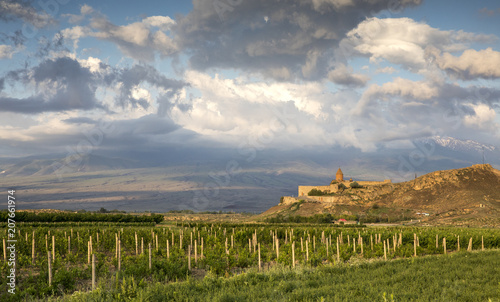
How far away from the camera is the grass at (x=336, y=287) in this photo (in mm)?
12984

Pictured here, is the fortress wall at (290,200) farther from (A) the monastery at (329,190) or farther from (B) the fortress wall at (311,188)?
(B) the fortress wall at (311,188)

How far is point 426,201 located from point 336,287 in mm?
83646

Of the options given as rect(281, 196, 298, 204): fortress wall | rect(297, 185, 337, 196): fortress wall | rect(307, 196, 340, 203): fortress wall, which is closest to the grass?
rect(307, 196, 340, 203): fortress wall

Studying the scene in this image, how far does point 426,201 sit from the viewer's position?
88.9 meters

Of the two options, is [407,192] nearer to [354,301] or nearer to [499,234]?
[499,234]

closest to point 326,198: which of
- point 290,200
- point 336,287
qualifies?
point 290,200

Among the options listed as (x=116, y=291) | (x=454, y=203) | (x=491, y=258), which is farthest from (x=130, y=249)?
(x=454, y=203)

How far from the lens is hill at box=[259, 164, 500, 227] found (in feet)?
237

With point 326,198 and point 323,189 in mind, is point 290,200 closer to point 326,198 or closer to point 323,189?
point 326,198

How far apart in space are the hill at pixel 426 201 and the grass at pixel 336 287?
54003 mm

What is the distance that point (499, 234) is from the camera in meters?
37.6

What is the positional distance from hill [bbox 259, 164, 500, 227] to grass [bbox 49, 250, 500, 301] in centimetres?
5400

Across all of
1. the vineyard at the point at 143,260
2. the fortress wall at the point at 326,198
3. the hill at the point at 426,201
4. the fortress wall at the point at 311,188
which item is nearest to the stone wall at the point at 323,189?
the fortress wall at the point at 311,188

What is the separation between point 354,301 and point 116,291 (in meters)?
8.29
